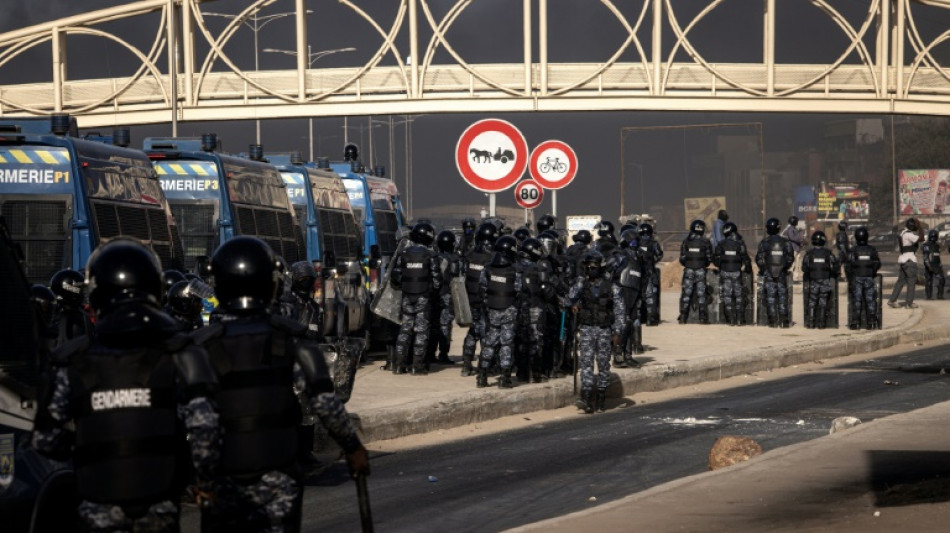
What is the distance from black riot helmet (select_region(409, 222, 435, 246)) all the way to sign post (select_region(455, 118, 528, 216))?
44.1 inches

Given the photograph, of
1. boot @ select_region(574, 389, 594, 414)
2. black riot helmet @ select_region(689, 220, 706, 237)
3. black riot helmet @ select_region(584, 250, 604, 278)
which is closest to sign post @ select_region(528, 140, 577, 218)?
black riot helmet @ select_region(584, 250, 604, 278)

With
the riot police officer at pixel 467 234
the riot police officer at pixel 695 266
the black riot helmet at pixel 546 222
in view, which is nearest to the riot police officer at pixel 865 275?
the riot police officer at pixel 695 266

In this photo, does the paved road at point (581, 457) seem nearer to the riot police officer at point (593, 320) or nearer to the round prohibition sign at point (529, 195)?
the riot police officer at point (593, 320)

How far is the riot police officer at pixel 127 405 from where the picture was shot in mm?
4988

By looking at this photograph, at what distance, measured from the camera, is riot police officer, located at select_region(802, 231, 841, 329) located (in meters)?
25.2

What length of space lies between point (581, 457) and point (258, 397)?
6.50m

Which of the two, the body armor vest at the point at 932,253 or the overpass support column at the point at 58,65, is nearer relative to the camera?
the body armor vest at the point at 932,253

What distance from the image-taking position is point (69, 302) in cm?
1068

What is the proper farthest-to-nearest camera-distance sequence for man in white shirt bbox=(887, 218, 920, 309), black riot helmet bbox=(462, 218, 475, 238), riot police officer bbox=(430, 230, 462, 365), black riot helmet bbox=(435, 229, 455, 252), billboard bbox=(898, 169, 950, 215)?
1. billboard bbox=(898, 169, 950, 215)
2. man in white shirt bbox=(887, 218, 920, 309)
3. black riot helmet bbox=(462, 218, 475, 238)
4. black riot helmet bbox=(435, 229, 455, 252)
5. riot police officer bbox=(430, 230, 462, 365)

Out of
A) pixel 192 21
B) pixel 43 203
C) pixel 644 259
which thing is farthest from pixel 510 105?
pixel 43 203

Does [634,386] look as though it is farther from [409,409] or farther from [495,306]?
[409,409]

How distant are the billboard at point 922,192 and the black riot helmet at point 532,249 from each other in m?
76.2

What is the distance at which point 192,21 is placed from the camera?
5925 cm

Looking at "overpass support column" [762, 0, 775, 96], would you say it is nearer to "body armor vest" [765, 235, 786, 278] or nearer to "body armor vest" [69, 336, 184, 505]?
"body armor vest" [765, 235, 786, 278]
